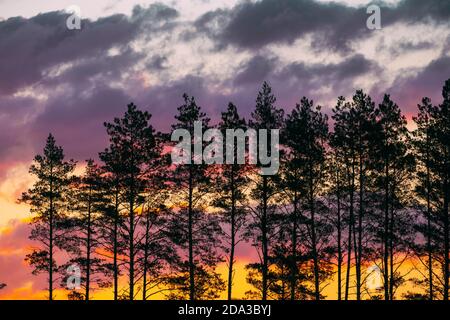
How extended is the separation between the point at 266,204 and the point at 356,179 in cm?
610

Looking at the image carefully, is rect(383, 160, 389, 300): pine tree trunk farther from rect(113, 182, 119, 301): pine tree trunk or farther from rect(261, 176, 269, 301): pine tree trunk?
rect(113, 182, 119, 301): pine tree trunk

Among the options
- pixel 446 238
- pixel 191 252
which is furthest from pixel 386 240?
pixel 191 252

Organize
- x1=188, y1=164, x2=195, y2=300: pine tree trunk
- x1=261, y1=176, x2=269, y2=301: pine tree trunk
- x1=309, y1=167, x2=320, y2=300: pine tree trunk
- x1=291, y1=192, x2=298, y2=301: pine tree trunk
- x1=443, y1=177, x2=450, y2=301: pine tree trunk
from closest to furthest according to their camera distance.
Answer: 1. x1=188, y1=164, x2=195, y2=300: pine tree trunk
2. x1=443, y1=177, x2=450, y2=301: pine tree trunk
3. x1=261, y1=176, x2=269, y2=301: pine tree trunk
4. x1=291, y1=192, x2=298, y2=301: pine tree trunk
5. x1=309, y1=167, x2=320, y2=300: pine tree trunk

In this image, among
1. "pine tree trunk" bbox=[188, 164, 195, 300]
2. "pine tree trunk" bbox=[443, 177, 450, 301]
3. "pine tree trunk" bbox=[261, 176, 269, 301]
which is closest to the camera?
"pine tree trunk" bbox=[188, 164, 195, 300]

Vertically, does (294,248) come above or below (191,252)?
above

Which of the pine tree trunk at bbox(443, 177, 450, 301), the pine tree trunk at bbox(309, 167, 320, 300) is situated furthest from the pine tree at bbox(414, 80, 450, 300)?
the pine tree trunk at bbox(309, 167, 320, 300)

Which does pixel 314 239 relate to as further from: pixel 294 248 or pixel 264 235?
pixel 264 235

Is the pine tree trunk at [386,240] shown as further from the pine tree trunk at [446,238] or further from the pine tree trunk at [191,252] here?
the pine tree trunk at [191,252]

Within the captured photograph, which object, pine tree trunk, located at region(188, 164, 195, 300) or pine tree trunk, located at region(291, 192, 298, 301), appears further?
pine tree trunk, located at region(291, 192, 298, 301)
